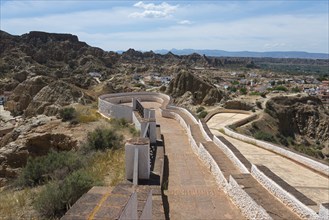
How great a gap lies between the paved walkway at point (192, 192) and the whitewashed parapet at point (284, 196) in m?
0.98

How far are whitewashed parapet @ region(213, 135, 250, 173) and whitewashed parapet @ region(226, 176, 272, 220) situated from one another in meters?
1.12

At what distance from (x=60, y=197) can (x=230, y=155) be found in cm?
610

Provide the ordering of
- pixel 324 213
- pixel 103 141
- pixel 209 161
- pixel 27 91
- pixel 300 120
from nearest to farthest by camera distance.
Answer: pixel 324 213 < pixel 209 161 < pixel 103 141 < pixel 27 91 < pixel 300 120

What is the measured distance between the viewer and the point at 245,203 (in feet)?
26.4

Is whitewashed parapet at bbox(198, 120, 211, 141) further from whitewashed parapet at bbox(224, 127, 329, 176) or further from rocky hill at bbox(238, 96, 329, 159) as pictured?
rocky hill at bbox(238, 96, 329, 159)

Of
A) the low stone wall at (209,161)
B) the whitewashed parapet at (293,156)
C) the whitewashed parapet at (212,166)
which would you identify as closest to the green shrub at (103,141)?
the low stone wall at (209,161)

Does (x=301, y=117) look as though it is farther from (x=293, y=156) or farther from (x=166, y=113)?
(x=293, y=156)

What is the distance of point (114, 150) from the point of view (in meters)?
13.6

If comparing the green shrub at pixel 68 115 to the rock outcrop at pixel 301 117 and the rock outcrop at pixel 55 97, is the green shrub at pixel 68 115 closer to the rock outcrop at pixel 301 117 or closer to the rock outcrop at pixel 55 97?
the rock outcrop at pixel 55 97

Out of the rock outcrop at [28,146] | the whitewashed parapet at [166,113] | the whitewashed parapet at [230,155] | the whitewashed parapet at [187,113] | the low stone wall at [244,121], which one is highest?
the whitewashed parapet at [230,155]

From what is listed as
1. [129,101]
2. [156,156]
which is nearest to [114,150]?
[156,156]

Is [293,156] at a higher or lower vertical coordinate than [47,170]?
lower

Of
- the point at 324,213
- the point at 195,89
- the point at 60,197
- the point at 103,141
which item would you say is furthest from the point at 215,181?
the point at 195,89

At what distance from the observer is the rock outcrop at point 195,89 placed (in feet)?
153
